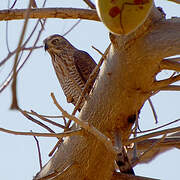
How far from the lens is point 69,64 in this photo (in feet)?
18.0

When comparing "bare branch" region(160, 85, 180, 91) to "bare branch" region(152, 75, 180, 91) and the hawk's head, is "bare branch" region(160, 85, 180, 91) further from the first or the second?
the hawk's head

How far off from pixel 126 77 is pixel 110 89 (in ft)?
0.37

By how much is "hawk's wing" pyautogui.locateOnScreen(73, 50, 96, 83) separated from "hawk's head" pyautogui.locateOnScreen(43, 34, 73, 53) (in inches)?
14.7

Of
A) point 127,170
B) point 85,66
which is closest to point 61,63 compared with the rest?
point 85,66

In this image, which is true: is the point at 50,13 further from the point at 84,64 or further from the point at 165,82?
the point at 84,64

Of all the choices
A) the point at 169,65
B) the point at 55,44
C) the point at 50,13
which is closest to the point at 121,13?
the point at 169,65

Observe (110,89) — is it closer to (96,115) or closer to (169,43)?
(96,115)

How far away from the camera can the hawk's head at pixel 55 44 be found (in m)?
5.94

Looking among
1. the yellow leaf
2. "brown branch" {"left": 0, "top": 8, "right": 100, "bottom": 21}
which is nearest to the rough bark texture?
"brown branch" {"left": 0, "top": 8, "right": 100, "bottom": 21}

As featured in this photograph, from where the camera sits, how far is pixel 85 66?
517 cm

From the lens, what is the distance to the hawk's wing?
16.8 ft

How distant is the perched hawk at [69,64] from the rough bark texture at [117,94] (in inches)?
97.4

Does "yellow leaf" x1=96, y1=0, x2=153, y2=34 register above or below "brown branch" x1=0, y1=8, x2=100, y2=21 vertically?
below

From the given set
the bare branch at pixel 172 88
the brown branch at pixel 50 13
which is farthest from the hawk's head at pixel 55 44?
the bare branch at pixel 172 88
